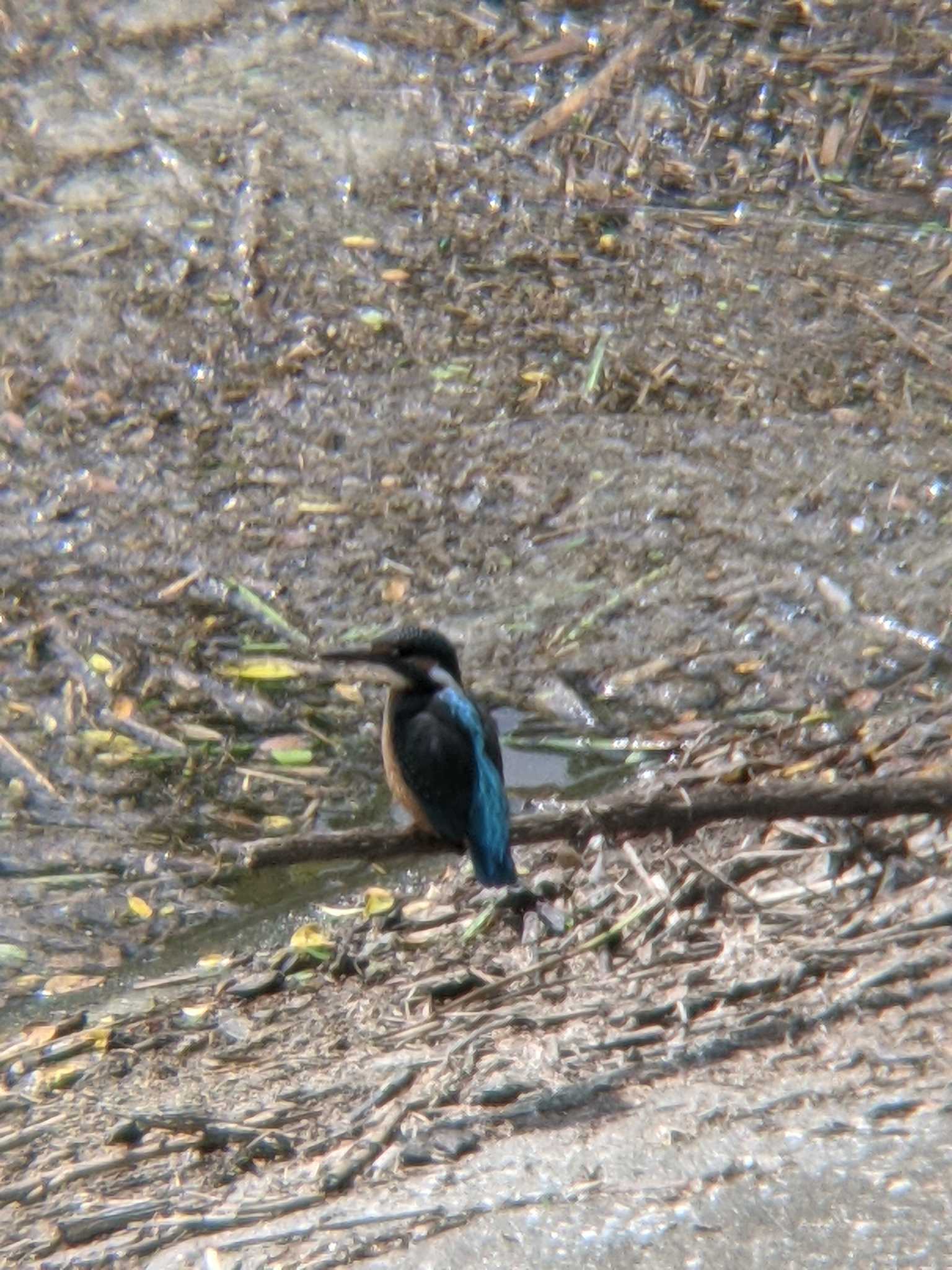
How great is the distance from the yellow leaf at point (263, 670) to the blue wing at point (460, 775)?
0.85 meters

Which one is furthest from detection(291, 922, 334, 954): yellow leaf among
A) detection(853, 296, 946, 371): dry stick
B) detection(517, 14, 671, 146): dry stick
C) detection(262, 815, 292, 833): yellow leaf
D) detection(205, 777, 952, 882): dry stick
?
detection(517, 14, 671, 146): dry stick

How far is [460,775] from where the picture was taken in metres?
4.02

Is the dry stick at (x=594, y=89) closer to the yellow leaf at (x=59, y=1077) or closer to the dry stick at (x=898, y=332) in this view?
the dry stick at (x=898, y=332)

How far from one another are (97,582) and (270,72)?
317 cm

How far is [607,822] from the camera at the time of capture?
3.59m

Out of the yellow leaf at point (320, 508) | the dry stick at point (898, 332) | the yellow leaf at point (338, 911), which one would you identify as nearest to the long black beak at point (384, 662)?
the yellow leaf at point (338, 911)

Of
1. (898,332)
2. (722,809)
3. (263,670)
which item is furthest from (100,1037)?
(898,332)

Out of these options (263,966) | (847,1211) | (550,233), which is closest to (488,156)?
(550,233)

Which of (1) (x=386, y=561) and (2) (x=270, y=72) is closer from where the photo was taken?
(1) (x=386, y=561)

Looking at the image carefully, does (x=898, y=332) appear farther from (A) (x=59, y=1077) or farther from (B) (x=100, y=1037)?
(A) (x=59, y=1077)

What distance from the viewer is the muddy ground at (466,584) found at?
10.8ft

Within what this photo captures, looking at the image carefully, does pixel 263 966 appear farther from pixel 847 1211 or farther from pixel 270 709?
pixel 847 1211

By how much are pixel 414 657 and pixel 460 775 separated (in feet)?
1.33

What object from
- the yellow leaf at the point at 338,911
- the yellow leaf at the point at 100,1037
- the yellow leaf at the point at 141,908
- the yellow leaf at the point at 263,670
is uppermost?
the yellow leaf at the point at 263,670
